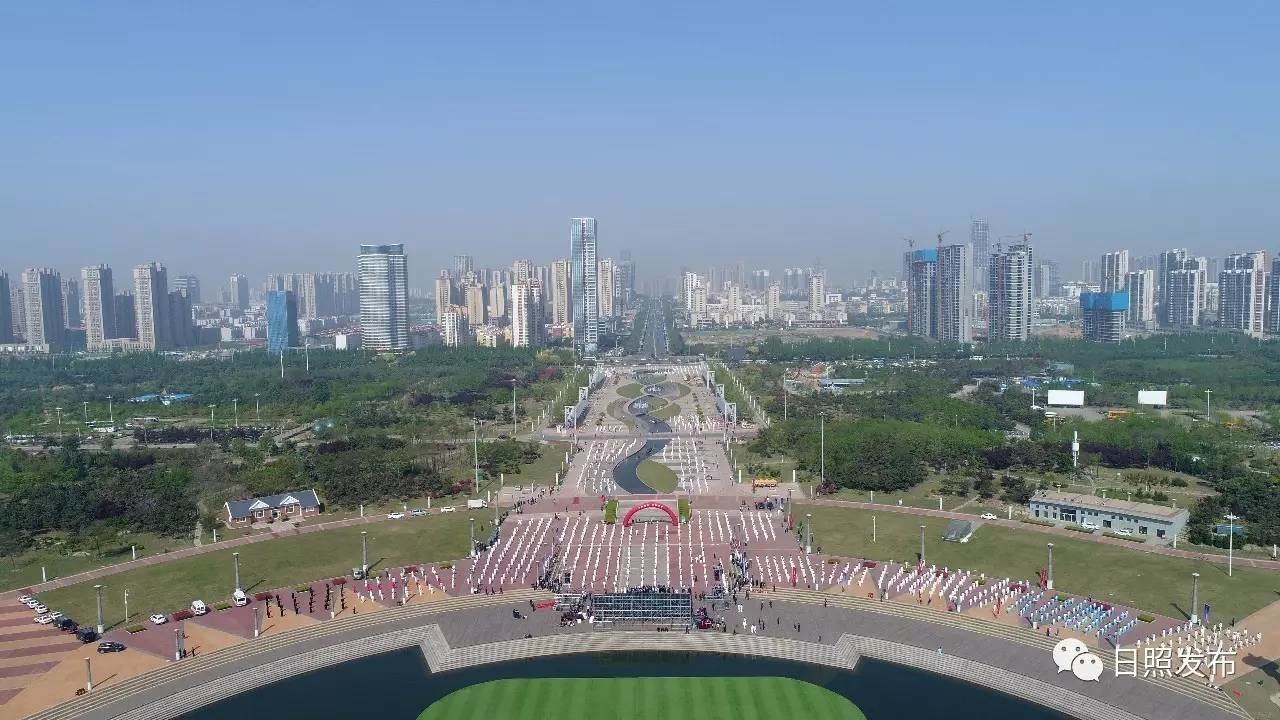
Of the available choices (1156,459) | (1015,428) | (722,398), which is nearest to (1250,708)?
(1156,459)

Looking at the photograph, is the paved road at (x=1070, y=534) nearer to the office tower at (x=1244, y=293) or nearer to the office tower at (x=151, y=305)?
the office tower at (x=1244, y=293)

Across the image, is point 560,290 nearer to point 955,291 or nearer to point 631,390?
point 955,291

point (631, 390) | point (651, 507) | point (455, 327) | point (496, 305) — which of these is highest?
point (496, 305)

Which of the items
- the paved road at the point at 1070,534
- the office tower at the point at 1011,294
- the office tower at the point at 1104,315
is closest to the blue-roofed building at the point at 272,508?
the paved road at the point at 1070,534

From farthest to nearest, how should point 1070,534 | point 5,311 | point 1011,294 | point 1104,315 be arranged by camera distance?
point 5,311 < point 1011,294 < point 1104,315 < point 1070,534

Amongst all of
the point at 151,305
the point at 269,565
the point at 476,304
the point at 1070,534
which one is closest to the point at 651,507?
the point at 269,565

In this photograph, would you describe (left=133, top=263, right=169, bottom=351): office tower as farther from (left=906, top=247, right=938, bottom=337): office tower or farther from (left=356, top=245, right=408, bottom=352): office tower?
(left=906, top=247, right=938, bottom=337): office tower

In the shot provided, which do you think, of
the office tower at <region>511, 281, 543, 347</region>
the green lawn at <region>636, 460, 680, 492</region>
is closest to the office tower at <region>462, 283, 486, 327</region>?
the office tower at <region>511, 281, 543, 347</region>
